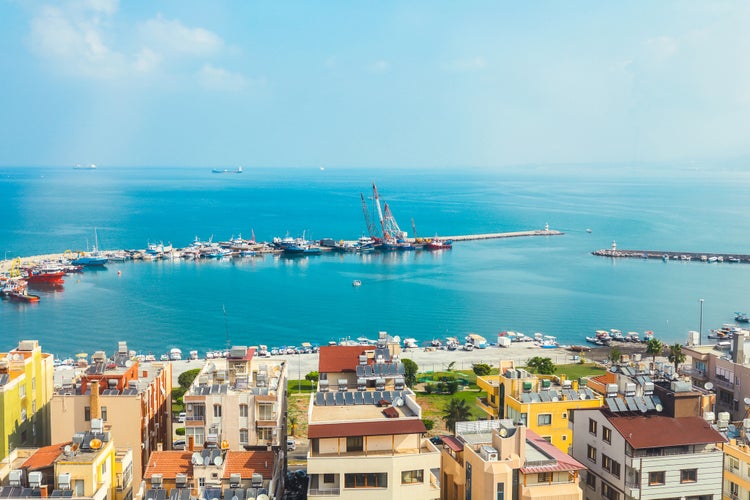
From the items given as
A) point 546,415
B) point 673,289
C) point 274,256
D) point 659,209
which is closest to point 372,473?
point 546,415

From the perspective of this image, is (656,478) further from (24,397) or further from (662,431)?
(24,397)

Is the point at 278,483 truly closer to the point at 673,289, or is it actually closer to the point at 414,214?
the point at 673,289

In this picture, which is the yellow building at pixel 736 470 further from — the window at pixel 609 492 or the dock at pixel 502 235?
the dock at pixel 502 235

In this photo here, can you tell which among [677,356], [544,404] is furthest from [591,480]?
[677,356]

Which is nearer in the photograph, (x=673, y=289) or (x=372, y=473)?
(x=372, y=473)

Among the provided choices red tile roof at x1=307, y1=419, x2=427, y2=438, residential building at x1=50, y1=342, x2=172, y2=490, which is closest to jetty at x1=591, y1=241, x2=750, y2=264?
residential building at x1=50, y1=342, x2=172, y2=490

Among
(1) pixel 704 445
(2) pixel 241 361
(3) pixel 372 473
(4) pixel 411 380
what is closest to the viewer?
(3) pixel 372 473
